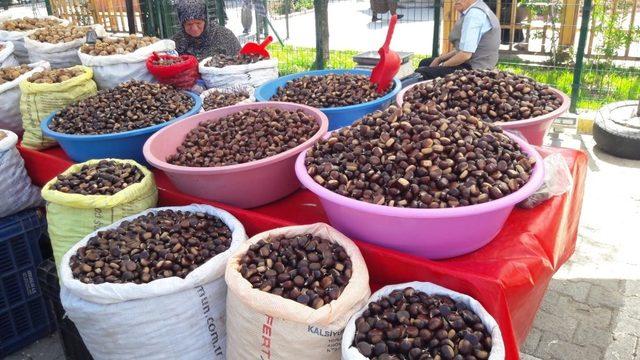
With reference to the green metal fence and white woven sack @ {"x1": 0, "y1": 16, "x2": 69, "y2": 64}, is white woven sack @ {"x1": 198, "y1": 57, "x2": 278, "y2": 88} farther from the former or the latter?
the green metal fence

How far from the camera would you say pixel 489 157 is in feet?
4.78

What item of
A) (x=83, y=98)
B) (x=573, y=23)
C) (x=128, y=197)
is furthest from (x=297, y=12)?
(x=128, y=197)

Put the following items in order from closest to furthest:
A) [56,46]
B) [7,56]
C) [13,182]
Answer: [13,182] < [56,46] < [7,56]

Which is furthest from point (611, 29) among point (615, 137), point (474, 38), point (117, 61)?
point (117, 61)

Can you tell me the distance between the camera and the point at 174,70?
2.68 m

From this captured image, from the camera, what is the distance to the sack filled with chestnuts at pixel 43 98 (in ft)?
8.07

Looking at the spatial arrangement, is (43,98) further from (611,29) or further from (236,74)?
(611,29)

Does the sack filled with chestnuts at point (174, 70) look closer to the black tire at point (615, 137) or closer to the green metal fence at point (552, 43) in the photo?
the green metal fence at point (552, 43)

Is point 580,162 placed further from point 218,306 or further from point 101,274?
point 101,274

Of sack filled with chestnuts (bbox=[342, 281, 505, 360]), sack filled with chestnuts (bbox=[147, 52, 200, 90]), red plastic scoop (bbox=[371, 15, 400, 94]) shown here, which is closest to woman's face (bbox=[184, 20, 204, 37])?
sack filled with chestnuts (bbox=[147, 52, 200, 90])

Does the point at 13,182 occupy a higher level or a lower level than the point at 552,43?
lower

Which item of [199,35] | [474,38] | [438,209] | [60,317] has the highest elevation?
[199,35]

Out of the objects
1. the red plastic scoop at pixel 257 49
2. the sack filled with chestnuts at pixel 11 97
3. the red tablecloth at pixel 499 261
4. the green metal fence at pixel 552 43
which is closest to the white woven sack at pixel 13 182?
the sack filled with chestnuts at pixel 11 97

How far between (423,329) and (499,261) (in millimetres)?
355
